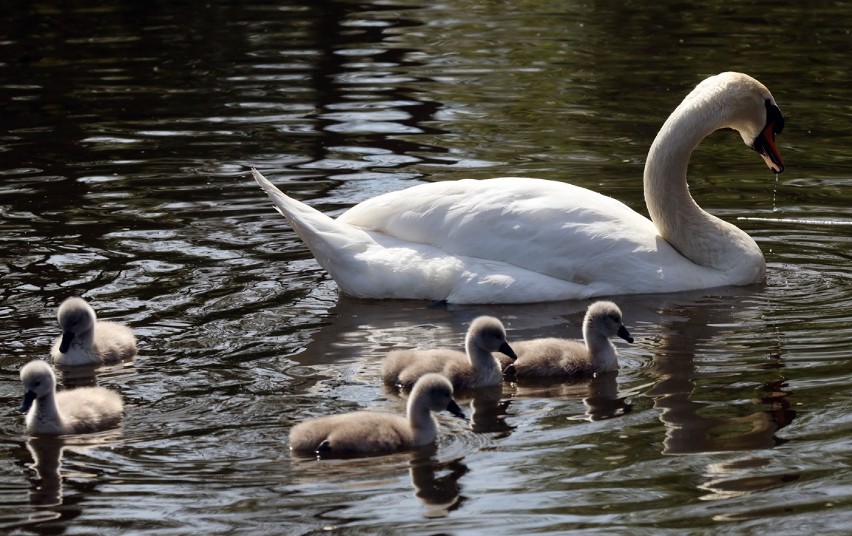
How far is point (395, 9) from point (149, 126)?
9.10 metres

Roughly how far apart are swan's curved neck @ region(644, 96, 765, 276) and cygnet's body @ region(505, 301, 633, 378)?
2091mm

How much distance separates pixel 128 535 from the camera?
6.11 metres

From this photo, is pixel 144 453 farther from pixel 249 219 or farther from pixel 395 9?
pixel 395 9

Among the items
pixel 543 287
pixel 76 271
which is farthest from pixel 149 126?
pixel 543 287

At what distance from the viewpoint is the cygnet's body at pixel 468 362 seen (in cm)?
802

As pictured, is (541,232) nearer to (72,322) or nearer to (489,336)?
(489,336)

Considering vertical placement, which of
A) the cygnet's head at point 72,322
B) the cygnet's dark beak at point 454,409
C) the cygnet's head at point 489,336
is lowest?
the cygnet's dark beak at point 454,409

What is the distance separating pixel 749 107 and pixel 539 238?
1944 millimetres

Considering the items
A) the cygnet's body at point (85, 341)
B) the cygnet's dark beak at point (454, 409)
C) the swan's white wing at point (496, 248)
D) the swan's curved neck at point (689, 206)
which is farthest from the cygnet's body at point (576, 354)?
the cygnet's body at point (85, 341)

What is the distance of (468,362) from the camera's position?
8094 mm

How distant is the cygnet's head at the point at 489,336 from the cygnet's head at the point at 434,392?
0.86 metres

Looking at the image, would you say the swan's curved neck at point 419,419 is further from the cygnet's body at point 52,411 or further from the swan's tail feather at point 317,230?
the swan's tail feather at point 317,230

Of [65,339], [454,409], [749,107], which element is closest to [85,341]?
[65,339]

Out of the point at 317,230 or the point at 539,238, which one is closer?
the point at 539,238
